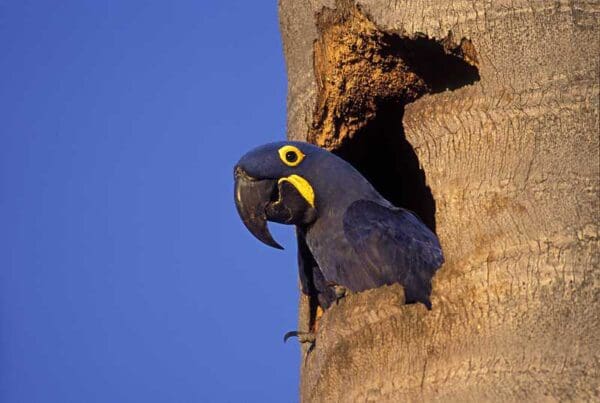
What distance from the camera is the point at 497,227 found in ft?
14.3

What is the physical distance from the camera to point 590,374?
13.0 ft

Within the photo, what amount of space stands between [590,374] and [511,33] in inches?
62.0

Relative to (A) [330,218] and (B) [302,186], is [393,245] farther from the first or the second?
(B) [302,186]

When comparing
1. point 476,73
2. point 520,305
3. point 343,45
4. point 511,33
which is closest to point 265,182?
point 343,45

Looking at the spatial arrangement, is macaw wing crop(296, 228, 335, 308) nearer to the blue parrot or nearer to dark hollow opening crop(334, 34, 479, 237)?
the blue parrot

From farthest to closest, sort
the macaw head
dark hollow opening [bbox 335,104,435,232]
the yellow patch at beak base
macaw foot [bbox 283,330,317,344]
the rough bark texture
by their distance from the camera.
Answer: dark hollow opening [bbox 335,104,435,232] < the yellow patch at beak base < the macaw head < macaw foot [bbox 283,330,317,344] < the rough bark texture

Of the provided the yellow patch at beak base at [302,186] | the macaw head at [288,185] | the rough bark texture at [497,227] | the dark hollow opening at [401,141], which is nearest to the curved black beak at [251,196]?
the macaw head at [288,185]

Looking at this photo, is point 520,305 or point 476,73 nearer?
point 520,305

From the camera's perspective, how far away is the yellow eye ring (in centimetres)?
582

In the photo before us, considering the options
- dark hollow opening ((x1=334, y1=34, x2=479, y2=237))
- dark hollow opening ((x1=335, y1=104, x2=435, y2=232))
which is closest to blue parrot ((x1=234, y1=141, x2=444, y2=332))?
dark hollow opening ((x1=334, y1=34, x2=479, y2=237))

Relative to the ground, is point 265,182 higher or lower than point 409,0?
lower

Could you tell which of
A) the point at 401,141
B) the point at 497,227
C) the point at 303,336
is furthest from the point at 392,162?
the point at 497,227

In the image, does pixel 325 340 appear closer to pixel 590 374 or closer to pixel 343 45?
pixel 590 374

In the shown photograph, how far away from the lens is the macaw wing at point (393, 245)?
555 cm
